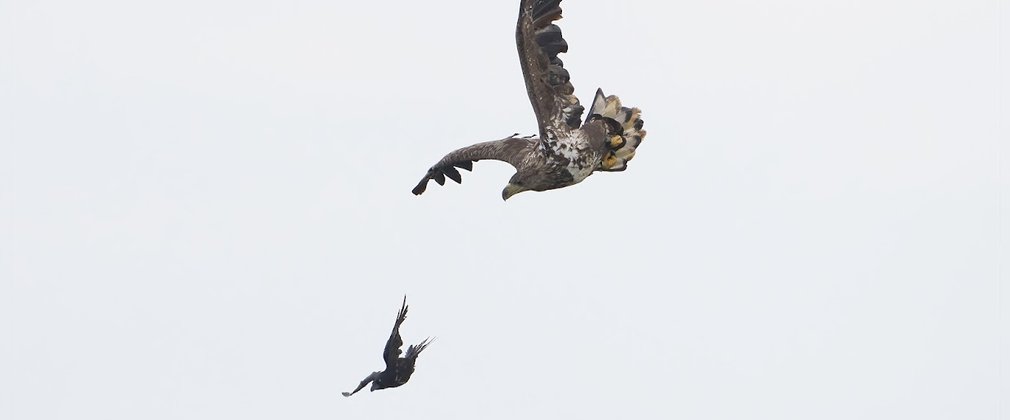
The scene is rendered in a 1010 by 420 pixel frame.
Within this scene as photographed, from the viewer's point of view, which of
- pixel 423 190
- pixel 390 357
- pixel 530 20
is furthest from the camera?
pixel 423 190

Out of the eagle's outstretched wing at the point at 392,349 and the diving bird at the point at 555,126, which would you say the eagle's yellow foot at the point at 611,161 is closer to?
the diving bird at the point at 555,126

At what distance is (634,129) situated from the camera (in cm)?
4416

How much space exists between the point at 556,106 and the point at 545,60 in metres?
0.84

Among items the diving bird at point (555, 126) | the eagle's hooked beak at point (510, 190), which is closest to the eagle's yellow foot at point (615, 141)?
the diving bird at point (555, 126)

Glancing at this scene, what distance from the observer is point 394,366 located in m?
45.1

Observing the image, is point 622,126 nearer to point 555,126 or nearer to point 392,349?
point 555,126

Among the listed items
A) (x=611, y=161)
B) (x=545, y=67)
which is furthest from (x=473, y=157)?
(x=545, y=67)

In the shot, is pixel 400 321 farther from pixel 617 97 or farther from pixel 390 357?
pixel 617 97

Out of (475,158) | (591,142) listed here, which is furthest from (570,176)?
(475,158)

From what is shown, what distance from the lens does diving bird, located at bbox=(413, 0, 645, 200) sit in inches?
1656

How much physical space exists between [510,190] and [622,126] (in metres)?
2.19

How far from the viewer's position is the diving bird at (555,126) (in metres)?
42.1

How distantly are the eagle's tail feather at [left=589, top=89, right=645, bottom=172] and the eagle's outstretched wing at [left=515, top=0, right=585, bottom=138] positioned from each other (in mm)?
1044

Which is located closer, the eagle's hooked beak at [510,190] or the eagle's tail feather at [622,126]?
the eagle's hooked beak at [510,190]
